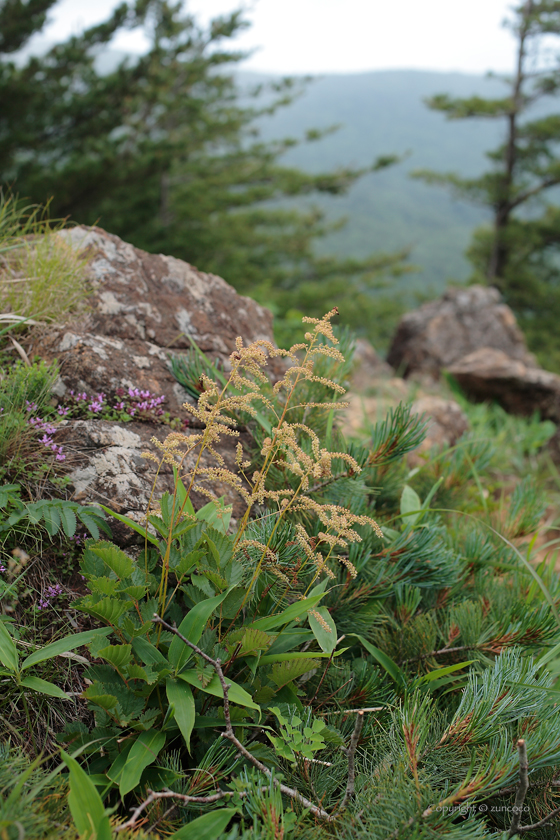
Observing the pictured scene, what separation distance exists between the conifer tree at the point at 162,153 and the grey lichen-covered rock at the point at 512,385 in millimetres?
3733

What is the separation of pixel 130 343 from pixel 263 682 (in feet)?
4.15

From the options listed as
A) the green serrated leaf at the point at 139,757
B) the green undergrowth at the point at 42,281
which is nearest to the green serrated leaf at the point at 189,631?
the green serrated leaf at the point at 139,757

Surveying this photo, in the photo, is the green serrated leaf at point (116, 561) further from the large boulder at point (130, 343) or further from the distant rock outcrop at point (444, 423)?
the distant rock outcrop at point (444, 423)

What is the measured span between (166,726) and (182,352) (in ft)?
4.36

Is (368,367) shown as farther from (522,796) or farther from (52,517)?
(522,796)

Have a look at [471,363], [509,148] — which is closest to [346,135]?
[509,148]

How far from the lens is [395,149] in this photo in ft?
195

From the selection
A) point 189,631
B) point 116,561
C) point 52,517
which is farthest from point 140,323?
point 189,631

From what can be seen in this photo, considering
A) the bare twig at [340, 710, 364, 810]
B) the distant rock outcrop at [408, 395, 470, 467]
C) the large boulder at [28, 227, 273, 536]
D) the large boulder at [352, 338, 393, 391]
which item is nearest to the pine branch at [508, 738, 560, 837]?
the bare twig at [340, 710, 364, 810]

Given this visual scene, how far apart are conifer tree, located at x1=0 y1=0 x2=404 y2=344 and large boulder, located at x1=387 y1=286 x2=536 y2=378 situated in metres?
2.45

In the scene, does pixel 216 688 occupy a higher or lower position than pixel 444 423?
higher

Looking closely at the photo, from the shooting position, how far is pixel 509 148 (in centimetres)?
1216

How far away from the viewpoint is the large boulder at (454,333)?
6.56 metres

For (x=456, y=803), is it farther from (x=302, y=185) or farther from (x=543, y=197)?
(x=543, y=197)
